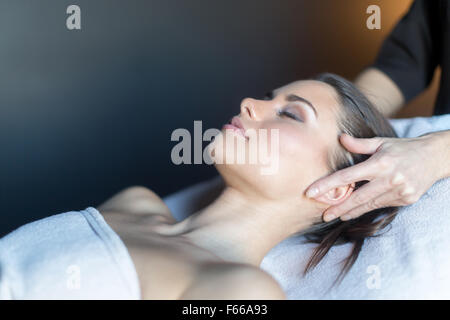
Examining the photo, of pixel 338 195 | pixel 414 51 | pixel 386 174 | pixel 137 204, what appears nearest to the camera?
pixel 386 174

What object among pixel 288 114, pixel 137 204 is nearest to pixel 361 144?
pixel 288 114

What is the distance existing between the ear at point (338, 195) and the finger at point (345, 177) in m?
0.05

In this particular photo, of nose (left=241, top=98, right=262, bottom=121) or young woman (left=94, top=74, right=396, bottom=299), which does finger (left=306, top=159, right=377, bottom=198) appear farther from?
nose (left=241, top=98, right=262, bottom=121)

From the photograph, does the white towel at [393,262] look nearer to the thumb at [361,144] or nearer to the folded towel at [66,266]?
the thumb at [361,144]

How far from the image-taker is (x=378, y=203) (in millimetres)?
1098

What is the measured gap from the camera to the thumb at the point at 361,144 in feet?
3.59

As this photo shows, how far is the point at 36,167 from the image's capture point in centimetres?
186

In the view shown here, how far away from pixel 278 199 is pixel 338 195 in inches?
Answer: 5.9

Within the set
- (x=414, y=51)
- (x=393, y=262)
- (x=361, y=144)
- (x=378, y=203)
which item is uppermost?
(x=414, y=51)

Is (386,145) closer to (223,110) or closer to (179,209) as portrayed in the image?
(179,209)

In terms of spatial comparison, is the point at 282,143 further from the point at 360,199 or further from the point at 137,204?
the point at 137,204

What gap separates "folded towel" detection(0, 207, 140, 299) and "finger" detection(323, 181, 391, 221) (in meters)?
0.50

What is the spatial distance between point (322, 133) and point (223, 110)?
1225mm

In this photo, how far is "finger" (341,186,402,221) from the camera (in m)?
1.08
